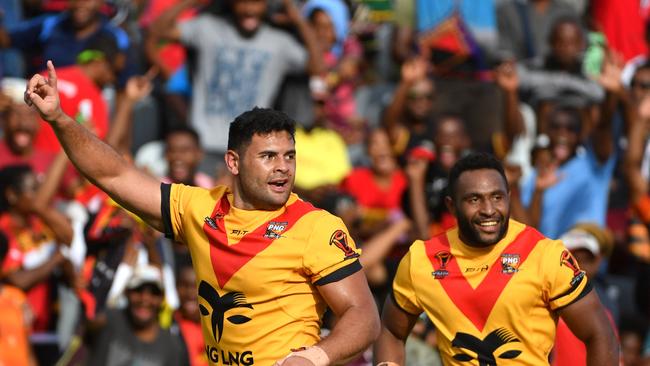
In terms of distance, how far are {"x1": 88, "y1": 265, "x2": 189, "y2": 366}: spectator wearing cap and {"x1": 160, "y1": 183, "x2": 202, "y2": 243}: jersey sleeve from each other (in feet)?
10.8

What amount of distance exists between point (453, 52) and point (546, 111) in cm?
158

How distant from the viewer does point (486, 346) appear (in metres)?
7.22

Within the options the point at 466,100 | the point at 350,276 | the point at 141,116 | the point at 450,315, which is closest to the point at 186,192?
the point at 350,276

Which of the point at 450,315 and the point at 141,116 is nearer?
the point at 450,315

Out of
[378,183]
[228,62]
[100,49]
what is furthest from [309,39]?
[100,49]

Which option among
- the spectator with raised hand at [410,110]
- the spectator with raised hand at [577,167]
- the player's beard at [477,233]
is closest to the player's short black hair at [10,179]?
the spectator with raised hand at [410,110]

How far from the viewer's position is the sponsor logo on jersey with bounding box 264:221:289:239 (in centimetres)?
668

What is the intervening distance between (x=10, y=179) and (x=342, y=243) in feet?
17.4

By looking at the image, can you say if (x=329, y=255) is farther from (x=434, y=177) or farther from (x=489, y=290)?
(x=434, y=177)

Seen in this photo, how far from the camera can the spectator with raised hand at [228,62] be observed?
1288 centimetres

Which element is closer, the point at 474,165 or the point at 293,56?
the point at 474,165

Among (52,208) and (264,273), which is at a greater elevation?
(264,273)

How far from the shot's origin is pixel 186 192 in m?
7.01

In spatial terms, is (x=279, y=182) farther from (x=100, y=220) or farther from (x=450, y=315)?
(x=100, y=220)
